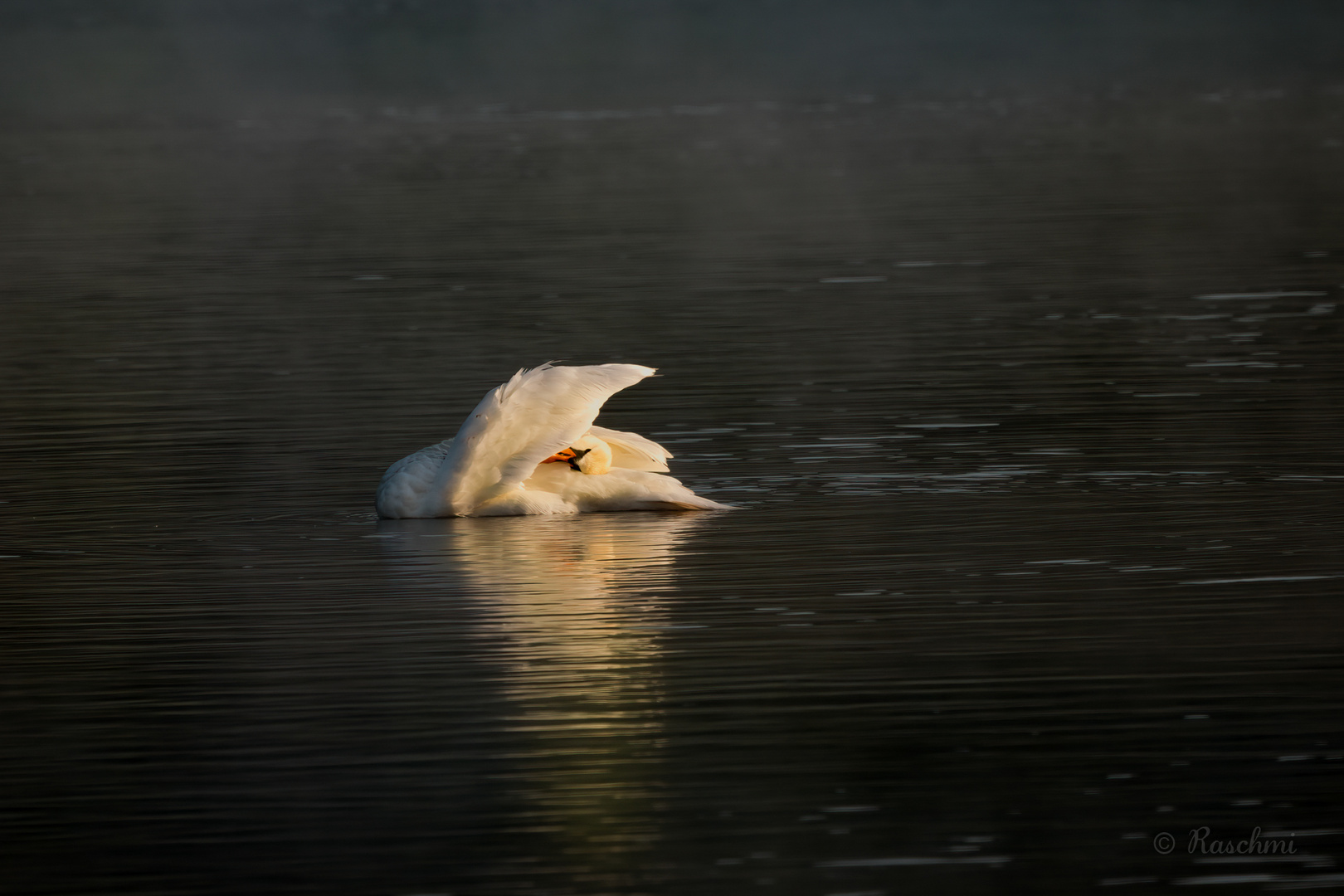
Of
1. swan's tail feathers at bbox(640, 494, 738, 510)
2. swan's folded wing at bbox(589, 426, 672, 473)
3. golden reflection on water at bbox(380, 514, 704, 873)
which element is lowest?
golden reflection on water at bbox(380, 514, 704, 873)

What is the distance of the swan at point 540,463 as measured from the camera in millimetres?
13773

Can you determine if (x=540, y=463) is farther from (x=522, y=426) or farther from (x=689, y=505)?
(x=689, y=505)

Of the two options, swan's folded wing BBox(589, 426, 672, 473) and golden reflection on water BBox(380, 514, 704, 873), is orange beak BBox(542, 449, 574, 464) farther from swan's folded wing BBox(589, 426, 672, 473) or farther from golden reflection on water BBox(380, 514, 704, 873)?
golden reflection on water BBox(380, 514, 704, 873)

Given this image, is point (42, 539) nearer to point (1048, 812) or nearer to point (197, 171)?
point (1048, 812)

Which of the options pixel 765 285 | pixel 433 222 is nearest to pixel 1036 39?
pixel 433 222

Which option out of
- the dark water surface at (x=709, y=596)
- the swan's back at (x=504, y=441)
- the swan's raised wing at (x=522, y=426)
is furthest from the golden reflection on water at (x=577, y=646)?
the swan's raised wing at (x=522, y=426)

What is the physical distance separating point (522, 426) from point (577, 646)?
3156 mm

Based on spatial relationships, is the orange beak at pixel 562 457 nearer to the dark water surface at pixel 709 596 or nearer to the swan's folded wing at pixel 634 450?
the swan's folded wing at pixel 634 450

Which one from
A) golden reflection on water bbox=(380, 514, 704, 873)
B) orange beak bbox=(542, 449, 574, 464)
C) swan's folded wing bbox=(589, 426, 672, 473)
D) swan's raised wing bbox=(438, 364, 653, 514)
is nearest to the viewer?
golden reflection on water bbox=(380, 514, 704, 873)

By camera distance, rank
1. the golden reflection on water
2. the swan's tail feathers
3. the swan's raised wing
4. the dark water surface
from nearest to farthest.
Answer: the dark water surface
the golden reflection on water
the swan's raised wing
the swan's tail feathers

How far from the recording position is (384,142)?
73750 mm

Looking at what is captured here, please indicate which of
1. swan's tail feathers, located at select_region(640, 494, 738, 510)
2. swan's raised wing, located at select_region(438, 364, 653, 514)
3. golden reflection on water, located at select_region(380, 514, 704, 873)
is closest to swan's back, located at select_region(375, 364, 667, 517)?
swan's raised wing, located at select_region(438, 364, 653, 514)

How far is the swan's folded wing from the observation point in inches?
560

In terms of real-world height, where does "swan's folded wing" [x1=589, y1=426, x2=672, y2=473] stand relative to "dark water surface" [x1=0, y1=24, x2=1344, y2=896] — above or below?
above
